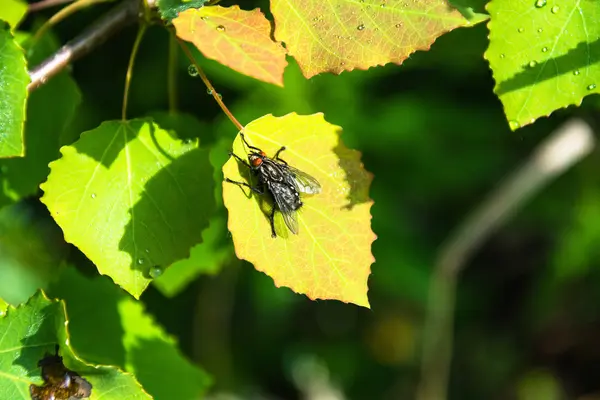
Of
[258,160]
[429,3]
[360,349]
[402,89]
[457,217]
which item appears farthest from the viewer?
[360,349]

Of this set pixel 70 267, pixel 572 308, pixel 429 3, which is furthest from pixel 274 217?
pixel 572 308

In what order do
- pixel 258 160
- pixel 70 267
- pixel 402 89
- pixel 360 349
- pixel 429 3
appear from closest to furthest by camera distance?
pixel 429 3
pixel 258 160
pixel 70 267
pixel 402 89
pixel 360 349

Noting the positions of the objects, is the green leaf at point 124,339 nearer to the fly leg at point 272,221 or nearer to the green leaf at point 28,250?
the fly leg at point 272,221

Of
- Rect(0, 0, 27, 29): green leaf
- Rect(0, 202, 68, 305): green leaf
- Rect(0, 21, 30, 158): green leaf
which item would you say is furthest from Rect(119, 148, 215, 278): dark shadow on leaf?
Rect(0, 202, 68, 305): green leaf

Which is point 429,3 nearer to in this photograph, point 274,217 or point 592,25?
point 592,25

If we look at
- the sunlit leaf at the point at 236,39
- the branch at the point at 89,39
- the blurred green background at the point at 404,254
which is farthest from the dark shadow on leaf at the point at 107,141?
the blurred green background at the point at 404,254
